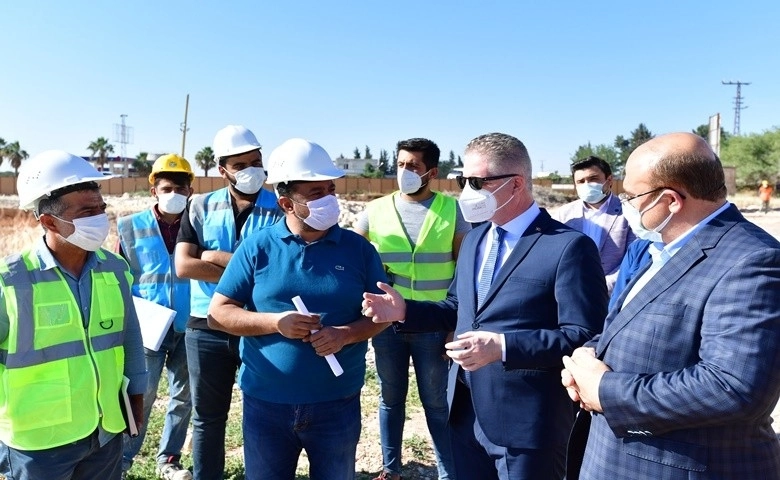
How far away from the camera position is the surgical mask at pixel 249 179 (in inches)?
153

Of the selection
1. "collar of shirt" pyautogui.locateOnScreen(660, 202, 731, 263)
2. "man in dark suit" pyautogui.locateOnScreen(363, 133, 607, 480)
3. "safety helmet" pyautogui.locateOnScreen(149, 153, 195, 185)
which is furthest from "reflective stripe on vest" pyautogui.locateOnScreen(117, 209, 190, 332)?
"collar of shirt" pyautogui.locateOnScreen(660, 202, 731, 263)

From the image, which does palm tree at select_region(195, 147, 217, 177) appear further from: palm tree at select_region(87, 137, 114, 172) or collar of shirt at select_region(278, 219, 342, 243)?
collar of shirt at select_region(278, 219, 342, 243)

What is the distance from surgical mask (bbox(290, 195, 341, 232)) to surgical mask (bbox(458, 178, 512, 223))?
0.63 m

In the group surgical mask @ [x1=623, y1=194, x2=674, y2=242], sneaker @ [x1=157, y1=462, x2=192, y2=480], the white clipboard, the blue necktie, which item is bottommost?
sneaker @ [x1=157, y1=462, x2=192, y2=480]

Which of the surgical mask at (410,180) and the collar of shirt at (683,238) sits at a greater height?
the surgical mask at (410,180)

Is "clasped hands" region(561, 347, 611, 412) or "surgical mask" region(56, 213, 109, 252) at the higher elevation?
"surgical mask" region(56, 213, 109, 252)

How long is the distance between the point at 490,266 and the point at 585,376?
31.8 inches

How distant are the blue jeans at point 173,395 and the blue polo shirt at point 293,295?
1623 mm

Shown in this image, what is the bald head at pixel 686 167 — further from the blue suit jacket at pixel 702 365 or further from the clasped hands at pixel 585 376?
the clasped hands at pixel 585 376

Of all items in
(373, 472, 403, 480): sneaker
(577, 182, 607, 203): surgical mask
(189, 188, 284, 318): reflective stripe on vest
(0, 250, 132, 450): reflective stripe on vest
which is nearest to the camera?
(0, 250, 132, 450): reflective stripe on vest

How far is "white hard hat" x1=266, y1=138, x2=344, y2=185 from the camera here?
2.90 m

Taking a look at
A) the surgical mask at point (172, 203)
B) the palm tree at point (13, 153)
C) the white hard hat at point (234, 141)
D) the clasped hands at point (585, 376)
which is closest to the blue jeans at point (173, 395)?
the surgical mask at point (172, 203)

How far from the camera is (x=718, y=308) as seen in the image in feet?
5.58

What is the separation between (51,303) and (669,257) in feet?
8.08
